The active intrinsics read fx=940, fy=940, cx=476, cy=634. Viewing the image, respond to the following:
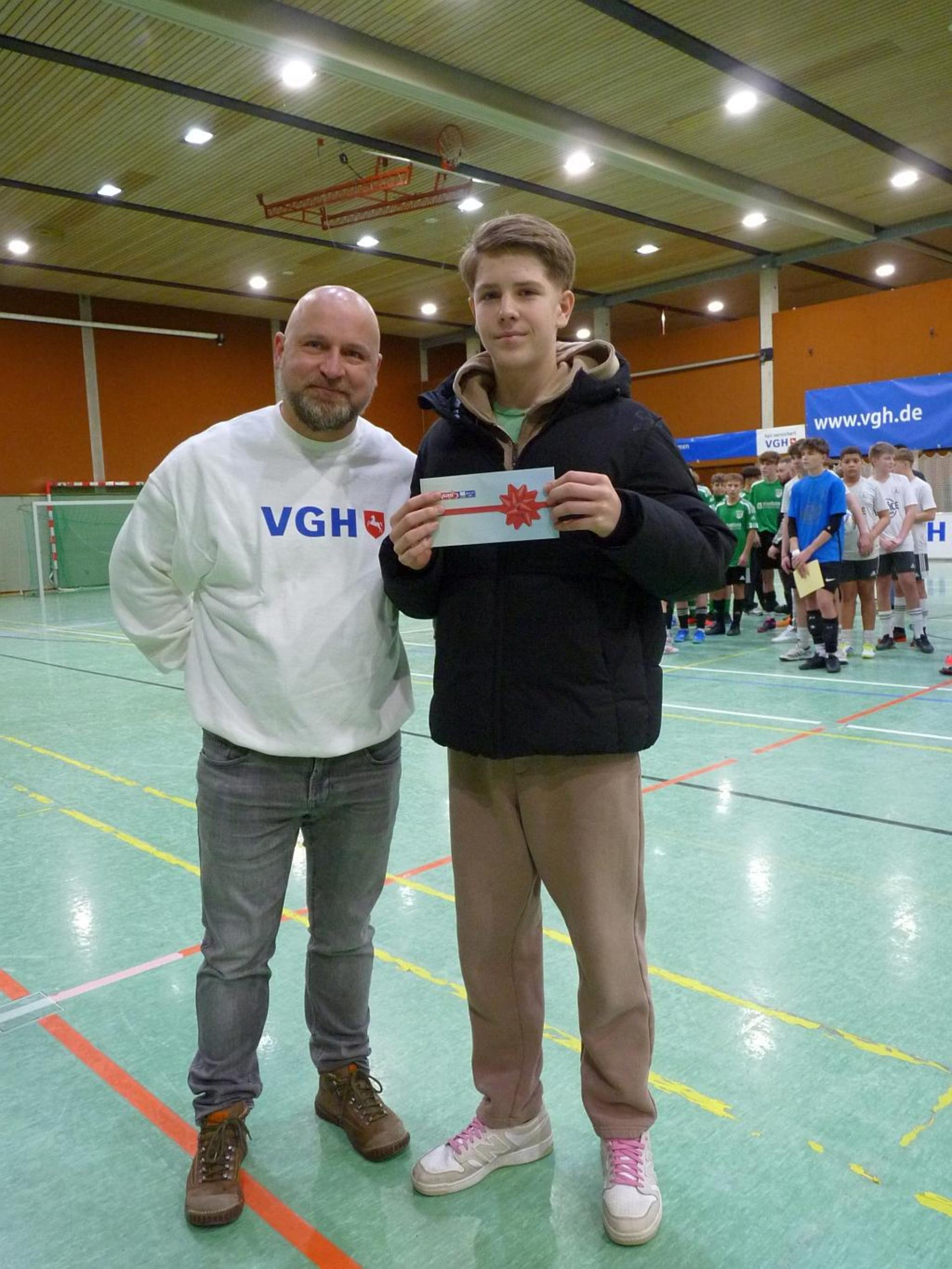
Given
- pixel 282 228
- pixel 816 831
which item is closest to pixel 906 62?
pixel 282 228

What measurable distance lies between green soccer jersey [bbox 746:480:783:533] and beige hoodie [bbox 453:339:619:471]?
367 inches

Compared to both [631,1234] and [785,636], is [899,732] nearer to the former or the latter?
[785,636]

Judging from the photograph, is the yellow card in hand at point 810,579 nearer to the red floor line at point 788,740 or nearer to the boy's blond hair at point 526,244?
the red floor line at point 788,740

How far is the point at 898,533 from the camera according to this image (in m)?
8.46

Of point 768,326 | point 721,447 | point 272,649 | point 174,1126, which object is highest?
point 768,326

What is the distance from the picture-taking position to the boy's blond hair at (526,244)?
1.72m

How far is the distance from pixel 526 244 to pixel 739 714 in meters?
5.12

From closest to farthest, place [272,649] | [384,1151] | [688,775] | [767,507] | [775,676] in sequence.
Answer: [272,649] < [384,1151] < [688,775] < [775,676] < [767,507]

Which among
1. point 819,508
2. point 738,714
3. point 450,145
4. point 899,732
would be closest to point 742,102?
point 450,145

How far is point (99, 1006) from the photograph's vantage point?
2.76 meters

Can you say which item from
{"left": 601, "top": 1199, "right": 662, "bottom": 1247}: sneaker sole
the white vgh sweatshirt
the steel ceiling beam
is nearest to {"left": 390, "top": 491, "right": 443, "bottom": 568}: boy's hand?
the white vgh sweatshirt

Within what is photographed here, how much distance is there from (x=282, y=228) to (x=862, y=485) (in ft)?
39.6

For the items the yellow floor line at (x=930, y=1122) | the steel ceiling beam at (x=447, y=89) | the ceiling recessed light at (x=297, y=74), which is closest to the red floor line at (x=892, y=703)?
the yellow floor line at (x=930, y=1122)

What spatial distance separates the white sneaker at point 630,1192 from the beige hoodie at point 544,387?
54.1 inches
